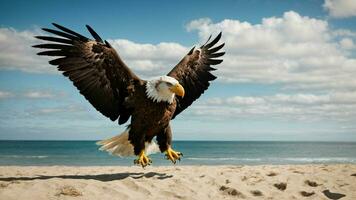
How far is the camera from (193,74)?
743cm

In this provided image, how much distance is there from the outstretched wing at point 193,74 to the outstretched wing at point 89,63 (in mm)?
1057

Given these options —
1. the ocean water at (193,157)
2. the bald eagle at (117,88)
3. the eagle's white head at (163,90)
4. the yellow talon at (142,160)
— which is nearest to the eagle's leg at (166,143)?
the bald eagle at (117,88)

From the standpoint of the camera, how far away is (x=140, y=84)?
625 cm

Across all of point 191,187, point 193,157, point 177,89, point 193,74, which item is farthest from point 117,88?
point 193,157

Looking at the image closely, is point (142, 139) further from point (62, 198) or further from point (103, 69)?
point (62, 198)

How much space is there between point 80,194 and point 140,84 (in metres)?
2.15

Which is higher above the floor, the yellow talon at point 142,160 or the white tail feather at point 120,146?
the white tail feather at point 120,146

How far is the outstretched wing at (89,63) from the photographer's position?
20.2ft

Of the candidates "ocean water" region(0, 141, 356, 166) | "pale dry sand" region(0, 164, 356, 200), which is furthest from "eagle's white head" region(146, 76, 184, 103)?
"ocean water" region(0, 141, 356, 166)

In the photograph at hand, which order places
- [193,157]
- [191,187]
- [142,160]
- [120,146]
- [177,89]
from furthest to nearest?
[193,157], [120,146], [142,160], [177,89], [191,187]

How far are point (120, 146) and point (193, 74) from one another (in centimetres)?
188

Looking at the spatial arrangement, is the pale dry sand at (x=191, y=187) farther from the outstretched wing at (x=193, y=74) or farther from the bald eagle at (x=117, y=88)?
the outstretched wing at (x=193, y=74)

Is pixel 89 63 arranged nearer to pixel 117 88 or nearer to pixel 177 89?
pixel 117 88

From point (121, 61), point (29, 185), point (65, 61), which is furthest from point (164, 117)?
point (29, 185)
